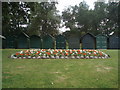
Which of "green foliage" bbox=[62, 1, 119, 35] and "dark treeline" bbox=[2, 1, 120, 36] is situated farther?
"green foliage" bbox=[62, 1, 119, 35]

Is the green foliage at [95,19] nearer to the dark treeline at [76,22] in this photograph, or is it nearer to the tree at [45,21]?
the dark treeline at [76,22]

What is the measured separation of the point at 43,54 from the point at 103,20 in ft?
81.6

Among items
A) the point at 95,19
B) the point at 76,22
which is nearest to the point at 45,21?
the point at 76,22

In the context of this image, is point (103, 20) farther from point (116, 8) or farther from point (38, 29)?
point (38, 29)

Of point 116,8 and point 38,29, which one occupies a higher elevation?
point 116,8

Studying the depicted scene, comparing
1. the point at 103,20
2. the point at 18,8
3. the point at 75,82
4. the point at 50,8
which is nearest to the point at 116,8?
the point at 103,20

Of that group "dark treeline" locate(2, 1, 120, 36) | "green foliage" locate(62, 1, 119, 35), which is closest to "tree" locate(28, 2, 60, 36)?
"dark treeline" locate(2, 1, 120, 36)

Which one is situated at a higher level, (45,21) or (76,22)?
(76,22)

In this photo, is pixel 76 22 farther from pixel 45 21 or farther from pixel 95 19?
pixel 45 21

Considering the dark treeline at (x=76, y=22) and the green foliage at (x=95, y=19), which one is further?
the green foliage at (x=95, y=19)

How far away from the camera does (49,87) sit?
3.06 m

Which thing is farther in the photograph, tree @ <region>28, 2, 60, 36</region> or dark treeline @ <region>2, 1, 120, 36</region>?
tree @ <region>28, 2, 60, 36</region>

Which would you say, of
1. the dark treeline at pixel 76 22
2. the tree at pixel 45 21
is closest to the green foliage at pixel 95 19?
the dark treeline at pixel 76 22

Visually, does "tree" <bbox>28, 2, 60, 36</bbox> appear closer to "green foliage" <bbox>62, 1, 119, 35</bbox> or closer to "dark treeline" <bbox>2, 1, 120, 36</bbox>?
"dark treeline" <bbox>2, 1, 120, 36</bbox>
